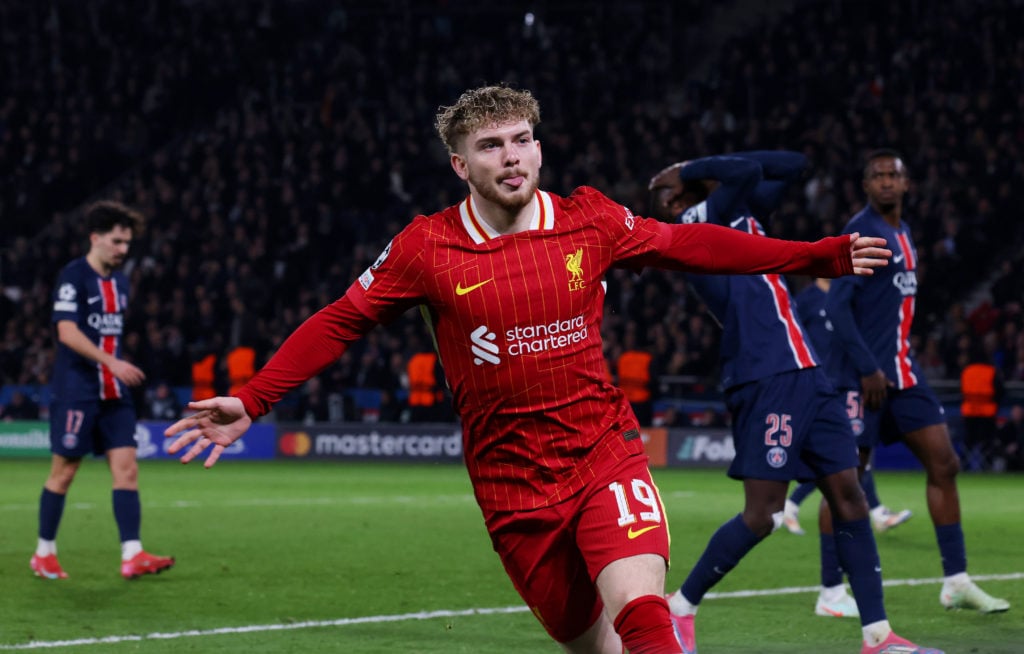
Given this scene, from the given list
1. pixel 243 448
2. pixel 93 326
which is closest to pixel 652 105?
pixel 243 448

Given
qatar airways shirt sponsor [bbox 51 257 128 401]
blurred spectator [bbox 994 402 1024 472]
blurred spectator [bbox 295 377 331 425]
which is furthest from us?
blurred spectator [bbox 295 377 331 425]

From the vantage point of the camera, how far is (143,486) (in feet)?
56.5

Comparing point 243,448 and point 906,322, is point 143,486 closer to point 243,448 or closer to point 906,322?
point 243,448

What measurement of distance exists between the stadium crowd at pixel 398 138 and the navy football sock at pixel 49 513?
13.2 metres

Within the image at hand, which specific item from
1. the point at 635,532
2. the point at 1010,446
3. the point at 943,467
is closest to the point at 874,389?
the point at 943,467

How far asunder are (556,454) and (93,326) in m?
5.65

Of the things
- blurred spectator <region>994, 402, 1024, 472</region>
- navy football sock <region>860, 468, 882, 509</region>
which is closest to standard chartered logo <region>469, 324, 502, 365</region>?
navy football sock <region>860, 468, 882, 509</region>

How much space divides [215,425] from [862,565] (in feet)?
10.7

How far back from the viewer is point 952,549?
7.84 metres

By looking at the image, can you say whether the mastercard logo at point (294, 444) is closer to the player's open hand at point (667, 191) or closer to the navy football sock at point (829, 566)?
the navy football sock at point (829, 566)

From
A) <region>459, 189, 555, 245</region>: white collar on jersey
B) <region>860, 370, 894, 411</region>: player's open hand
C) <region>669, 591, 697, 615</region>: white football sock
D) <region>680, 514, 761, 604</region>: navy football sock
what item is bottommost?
<region>669, 591, 697, 615</region>: white football sock

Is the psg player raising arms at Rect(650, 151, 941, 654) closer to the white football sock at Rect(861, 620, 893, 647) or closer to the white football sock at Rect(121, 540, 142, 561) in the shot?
the white football sock at Rect(861, 620, 893, 647)

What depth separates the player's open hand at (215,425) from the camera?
4258mm

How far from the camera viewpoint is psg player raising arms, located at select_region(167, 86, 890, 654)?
4.48 meters
